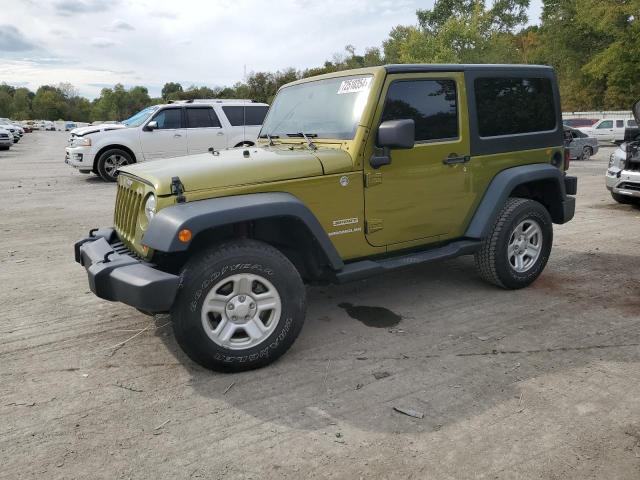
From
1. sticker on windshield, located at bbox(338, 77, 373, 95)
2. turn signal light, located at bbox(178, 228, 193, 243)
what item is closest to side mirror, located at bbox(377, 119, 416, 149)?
sticker on windshield, located at bbox(338, 77, 373, 95)

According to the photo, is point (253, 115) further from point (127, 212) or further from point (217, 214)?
point (217, 214)

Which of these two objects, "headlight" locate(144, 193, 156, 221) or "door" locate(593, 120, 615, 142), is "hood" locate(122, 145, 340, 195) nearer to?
"headlight" locate(144, 193, 156, 221)

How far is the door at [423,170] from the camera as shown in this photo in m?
4.12

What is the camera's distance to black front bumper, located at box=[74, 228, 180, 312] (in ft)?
10.3

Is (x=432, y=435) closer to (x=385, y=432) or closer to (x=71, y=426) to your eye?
(x=385, y=432)

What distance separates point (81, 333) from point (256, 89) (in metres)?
66.2

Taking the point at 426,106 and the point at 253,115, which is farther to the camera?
the point at 253,115

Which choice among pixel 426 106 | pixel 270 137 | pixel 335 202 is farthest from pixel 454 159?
pixel 270 137

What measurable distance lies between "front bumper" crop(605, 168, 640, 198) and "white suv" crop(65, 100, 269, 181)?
313 inches

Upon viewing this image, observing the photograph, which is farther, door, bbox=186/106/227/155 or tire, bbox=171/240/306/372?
door, bbox=186/106/227/155

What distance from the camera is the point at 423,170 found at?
432 cm

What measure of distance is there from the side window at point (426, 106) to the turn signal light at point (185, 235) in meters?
1.77

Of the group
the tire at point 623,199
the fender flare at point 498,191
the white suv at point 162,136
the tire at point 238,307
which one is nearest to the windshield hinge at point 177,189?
the tire at point 238,307

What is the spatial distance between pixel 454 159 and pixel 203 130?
9.90 metres
